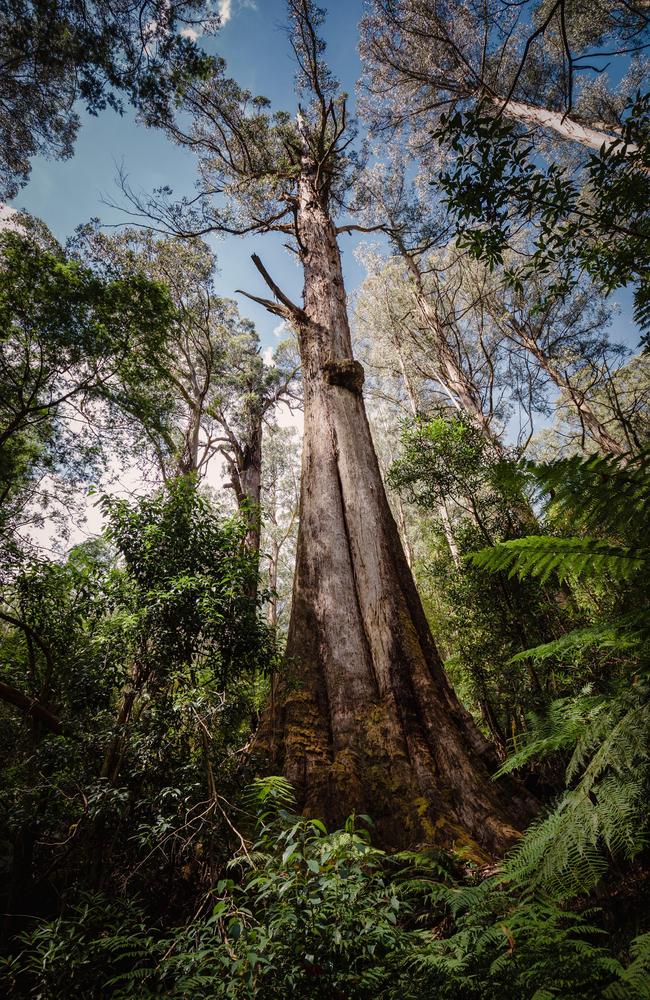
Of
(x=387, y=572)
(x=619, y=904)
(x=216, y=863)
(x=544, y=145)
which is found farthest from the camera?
(x=544, y=145)

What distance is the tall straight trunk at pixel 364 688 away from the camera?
8.53 feet

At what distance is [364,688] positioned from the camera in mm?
3160

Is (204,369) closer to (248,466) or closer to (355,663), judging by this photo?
(248,466)

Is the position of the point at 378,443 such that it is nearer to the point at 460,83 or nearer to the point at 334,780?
the point at 460,83

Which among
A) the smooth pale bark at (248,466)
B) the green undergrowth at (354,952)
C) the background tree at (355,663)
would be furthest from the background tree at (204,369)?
the green undergrowth at (354,952)

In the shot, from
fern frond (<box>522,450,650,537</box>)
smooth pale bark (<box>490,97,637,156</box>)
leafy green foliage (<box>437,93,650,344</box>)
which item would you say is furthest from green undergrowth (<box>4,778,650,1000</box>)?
smooth pale bark (<box>490,97,637,156</box>)

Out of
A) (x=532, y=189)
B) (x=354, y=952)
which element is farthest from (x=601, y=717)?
(x=532, y=189)

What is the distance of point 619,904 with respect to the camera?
204 cm

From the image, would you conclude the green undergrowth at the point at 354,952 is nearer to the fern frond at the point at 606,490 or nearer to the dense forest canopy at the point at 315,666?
the dense forest canopy at the point at 315,666

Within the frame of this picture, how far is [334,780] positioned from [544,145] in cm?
1870

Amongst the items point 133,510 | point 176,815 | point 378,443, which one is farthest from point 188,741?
point 378,443

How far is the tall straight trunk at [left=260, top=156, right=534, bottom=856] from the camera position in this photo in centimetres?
260

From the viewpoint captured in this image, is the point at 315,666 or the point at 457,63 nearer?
the point at 315,666

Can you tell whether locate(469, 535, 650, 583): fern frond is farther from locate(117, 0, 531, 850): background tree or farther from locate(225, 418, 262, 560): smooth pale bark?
locate(225, 418, 262, 560): smooth pale bark
